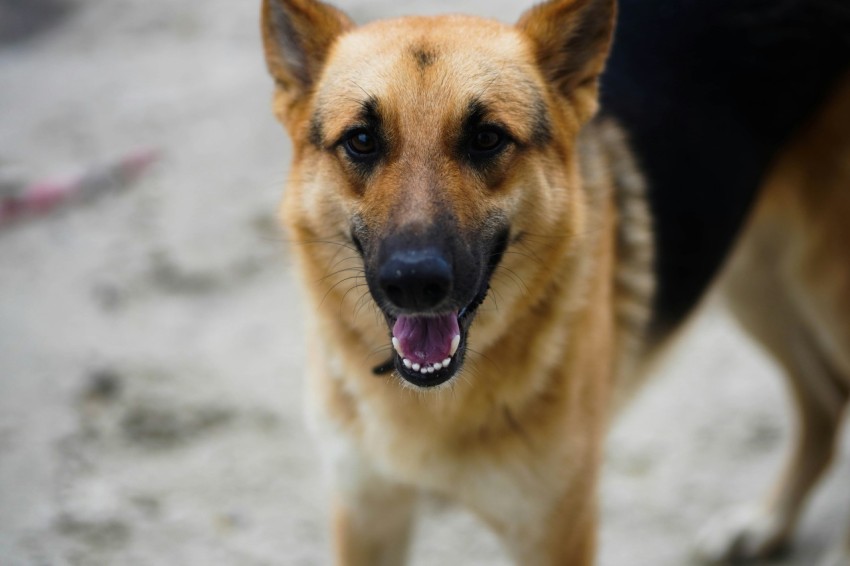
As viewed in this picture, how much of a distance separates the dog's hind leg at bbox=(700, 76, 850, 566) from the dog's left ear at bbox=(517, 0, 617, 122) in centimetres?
107

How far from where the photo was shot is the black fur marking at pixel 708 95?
3.28 meters

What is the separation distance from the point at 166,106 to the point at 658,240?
440 centimetres

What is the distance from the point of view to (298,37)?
9.41 feet

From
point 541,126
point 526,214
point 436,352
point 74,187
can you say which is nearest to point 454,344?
point 436,352

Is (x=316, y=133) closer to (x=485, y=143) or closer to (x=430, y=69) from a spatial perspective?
(x=430, y=69)

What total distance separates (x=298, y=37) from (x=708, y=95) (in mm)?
1480

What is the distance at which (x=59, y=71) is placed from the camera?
7160 mm

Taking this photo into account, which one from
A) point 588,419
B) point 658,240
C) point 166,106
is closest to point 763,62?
point 658,240

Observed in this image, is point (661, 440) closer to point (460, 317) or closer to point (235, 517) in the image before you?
point (235, 517)

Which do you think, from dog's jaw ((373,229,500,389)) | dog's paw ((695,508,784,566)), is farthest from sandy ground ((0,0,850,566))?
dog's jaw ((373,229,500,389))

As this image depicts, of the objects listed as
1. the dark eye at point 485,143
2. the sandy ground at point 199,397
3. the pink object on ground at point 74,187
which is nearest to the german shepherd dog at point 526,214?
the dark eye at point 485,143

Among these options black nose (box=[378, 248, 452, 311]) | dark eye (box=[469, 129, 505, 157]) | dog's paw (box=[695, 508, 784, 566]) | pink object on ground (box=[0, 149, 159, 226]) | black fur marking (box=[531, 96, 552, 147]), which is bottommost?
dog's paw (box=[695, 508, 784, 566])

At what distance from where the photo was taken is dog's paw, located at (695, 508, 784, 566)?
3.92 m

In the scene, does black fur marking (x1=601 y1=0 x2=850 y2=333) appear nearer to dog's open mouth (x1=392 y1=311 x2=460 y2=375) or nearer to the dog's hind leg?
the dog's hind leg
